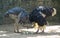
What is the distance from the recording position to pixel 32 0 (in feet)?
35.9

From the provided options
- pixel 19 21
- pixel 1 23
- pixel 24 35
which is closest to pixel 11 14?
pixel 19 21

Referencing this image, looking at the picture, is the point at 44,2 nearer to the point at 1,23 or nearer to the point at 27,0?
the point at 27,0

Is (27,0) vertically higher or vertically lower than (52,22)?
higher

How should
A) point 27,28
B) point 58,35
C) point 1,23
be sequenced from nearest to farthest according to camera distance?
point 58,35 → point 27,28 → point 1,23

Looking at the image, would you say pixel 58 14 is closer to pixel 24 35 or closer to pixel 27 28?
pixel 27 28

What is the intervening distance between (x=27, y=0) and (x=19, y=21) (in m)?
3.16

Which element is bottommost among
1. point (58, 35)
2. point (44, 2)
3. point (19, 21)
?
A: point (58, 35)

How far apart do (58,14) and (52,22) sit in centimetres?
58

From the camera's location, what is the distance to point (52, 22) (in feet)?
35.2

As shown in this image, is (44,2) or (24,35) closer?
(24,35)

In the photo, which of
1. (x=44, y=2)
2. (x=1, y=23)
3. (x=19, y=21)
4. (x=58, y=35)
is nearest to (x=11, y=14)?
(x=19, y=21)

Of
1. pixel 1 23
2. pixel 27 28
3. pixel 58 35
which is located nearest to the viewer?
pixel 58 35

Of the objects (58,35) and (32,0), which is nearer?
(58,35)

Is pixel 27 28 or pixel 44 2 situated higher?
pixel 44 2
